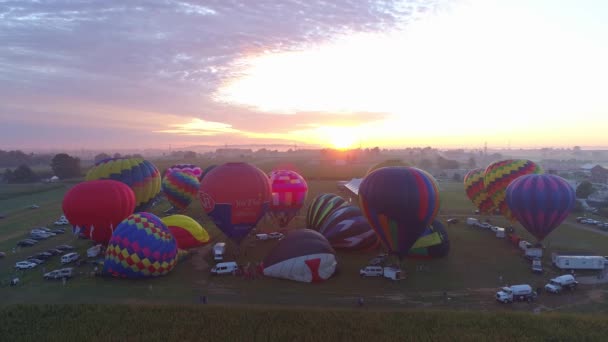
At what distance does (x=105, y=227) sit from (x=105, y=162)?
21.7ft

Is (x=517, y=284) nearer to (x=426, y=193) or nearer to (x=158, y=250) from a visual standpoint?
(x=426, y=193)

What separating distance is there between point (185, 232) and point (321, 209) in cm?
793

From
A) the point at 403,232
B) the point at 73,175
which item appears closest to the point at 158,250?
the point at 403,232

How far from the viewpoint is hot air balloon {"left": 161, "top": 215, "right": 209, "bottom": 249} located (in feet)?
66.7

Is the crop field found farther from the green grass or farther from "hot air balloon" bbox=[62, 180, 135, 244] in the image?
"hot air balloon" bbox=[62, 180, 135, 244]

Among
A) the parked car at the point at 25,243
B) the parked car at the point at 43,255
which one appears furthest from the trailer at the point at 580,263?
the parked car at the point at 25,243

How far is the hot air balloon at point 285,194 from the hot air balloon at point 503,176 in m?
12.9

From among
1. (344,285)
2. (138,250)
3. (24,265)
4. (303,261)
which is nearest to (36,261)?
(24,265)

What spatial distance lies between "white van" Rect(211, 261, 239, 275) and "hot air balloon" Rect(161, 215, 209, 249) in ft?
12.7

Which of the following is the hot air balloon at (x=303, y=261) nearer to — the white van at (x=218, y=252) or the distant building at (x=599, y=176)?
the white van at (x=218, y=252)

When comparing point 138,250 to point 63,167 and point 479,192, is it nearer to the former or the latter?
point 479,192

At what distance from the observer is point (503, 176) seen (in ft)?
80.8

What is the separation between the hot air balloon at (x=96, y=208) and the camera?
18078 mm

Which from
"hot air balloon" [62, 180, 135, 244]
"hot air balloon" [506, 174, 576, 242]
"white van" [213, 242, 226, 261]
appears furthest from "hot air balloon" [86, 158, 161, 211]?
"hot air balloon" [506, 174, 576, 242]
